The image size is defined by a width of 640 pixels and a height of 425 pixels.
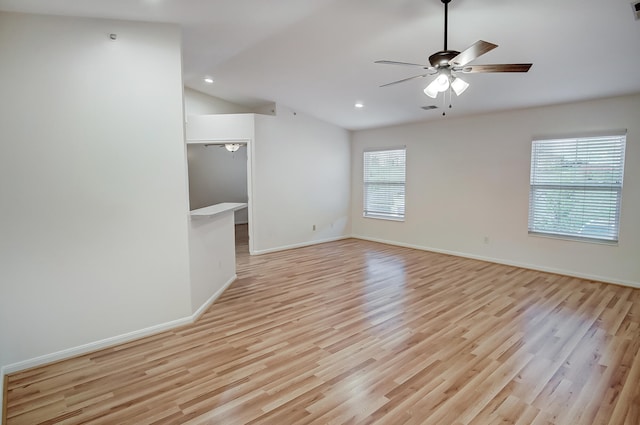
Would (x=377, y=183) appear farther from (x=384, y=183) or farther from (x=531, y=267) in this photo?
(x=531, y=267)

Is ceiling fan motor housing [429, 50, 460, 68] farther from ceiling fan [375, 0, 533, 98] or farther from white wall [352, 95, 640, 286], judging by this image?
white wall [352, 95, 640, 286]

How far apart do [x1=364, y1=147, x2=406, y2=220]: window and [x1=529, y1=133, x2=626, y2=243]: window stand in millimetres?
2445

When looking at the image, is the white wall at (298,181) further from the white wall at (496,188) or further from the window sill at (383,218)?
the white wall at (496,188)

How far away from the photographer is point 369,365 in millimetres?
2529

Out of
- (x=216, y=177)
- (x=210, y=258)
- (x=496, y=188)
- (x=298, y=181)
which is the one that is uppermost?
(x=216, y=177)

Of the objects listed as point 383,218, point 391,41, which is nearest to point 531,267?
point 383,218

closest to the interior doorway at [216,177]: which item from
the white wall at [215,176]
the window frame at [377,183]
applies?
the white wall at [215,176]

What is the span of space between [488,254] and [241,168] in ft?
23.9

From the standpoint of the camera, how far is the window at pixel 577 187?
4.44 m

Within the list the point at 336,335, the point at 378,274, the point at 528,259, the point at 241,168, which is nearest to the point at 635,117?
the point at 528,259

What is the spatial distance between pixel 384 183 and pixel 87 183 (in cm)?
565

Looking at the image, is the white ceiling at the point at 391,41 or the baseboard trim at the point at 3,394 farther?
the white ceiling at the point at 391,41

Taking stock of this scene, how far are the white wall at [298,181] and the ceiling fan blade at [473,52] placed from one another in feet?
13.5

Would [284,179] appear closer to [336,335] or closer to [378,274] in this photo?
Answer: [378,274]
